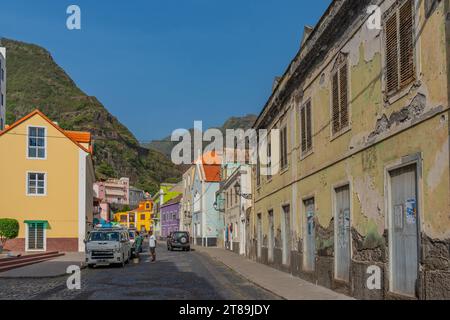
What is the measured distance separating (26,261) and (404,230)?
22.4 meters

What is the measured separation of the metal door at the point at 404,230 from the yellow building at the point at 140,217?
105692 millimetres

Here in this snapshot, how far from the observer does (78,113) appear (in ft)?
594

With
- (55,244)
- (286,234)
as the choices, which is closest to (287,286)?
(286,234)

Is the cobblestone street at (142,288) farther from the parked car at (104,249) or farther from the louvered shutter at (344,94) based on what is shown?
the louvered shutter at (344,94)

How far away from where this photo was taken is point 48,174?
39.2 m

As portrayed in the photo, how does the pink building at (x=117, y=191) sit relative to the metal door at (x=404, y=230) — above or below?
above

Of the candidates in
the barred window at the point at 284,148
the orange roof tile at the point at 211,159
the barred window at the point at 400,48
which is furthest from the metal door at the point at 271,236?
the orange roof tile at the point at 211,159

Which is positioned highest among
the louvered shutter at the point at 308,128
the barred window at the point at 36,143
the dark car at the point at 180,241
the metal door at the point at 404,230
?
the barred window at the point at 36,143

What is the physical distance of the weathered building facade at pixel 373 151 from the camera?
30.3ft

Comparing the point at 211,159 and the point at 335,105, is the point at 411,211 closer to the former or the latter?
the point at 335,105

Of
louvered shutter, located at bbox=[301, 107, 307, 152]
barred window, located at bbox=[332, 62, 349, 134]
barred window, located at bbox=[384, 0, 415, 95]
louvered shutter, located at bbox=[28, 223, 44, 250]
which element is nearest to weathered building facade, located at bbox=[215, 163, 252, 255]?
louvered shutter, located at bbox=[28, 223, 44, 250]

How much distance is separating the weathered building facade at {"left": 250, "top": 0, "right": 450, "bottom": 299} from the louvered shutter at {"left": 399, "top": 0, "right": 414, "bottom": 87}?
0.06 ft

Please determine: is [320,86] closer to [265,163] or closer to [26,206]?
[265,163]

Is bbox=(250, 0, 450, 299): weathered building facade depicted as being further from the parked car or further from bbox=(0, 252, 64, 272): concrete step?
bbox=(0, 252, 64, 272): concrete step
